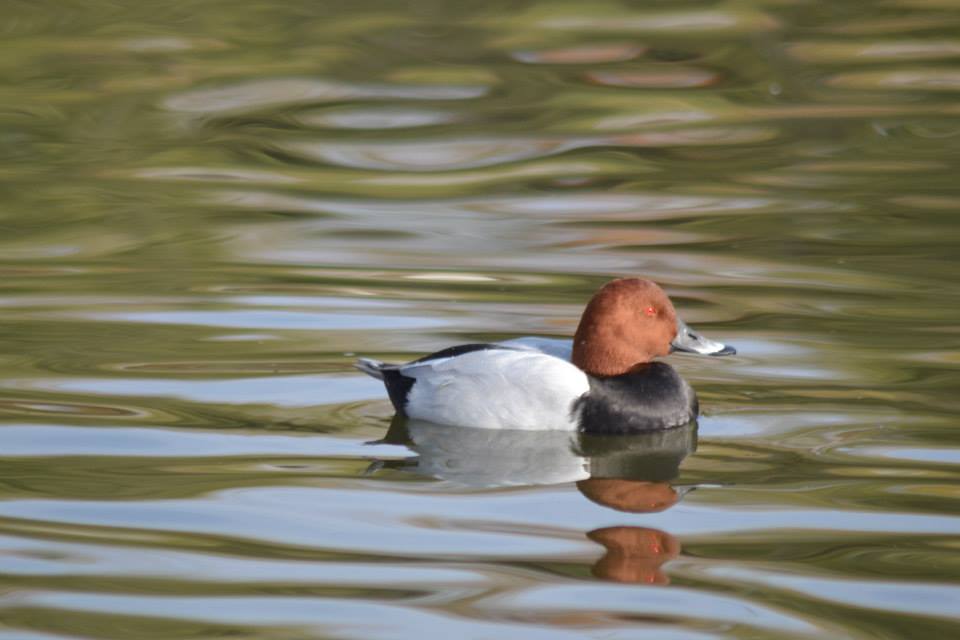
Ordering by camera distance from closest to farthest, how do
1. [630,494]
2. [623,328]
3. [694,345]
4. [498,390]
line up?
[630,494], [498,390], [623,328], [694,345]

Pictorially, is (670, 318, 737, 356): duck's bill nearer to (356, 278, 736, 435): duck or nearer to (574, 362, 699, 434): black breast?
(356, 278, 736, 435): duck

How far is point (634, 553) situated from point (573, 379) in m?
1.59

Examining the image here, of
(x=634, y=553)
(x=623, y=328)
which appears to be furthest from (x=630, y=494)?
(x=623, y=328)

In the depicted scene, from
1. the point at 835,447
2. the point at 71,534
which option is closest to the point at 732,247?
the point at 835,447

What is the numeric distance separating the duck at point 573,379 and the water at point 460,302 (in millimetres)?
107

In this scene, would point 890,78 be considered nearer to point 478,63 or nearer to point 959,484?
point 478,63

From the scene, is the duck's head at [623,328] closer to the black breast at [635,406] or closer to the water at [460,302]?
the black breast at [635,406]

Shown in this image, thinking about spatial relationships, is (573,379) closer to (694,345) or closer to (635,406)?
(635,406)

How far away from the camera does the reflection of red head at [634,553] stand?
525 centimetres

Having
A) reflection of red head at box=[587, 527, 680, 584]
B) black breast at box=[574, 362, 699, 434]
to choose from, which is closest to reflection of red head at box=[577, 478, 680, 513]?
Result: reflection of red head at box=[587, 527, 680, 584]

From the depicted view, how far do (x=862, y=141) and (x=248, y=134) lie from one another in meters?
4.10

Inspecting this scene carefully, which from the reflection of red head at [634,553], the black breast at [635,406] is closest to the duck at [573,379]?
the black breast at [635,406]

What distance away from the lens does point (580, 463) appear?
6605 millimetres

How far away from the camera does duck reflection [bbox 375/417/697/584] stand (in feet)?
18.9
